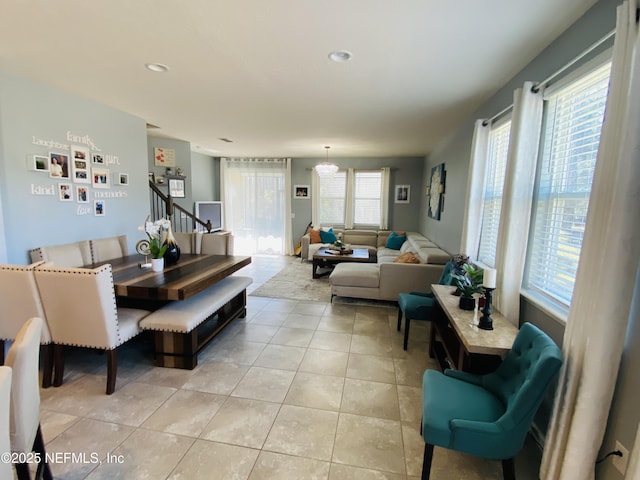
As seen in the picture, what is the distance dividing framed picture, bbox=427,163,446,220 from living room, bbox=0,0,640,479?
180 millimetres

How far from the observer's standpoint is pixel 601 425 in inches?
48.9

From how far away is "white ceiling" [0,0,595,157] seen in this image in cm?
165

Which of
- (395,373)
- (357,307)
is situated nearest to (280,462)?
(395,373)

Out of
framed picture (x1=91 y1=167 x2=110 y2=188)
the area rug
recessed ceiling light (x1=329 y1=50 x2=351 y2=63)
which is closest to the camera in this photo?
recessed ceiling light (x1=329 y1=50 x2=351 y2=63)

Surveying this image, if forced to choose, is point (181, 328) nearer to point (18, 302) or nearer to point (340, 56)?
point (18, 302)

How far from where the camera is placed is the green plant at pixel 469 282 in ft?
7.11

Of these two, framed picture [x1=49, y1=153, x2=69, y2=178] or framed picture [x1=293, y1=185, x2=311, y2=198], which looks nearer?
framed picture [x1=49, y1=153, x2=69, y2=178]

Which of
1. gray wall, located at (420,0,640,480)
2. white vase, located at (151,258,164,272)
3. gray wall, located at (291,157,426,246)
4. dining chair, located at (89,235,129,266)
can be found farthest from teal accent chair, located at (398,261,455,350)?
gray wall, located at (291,157,426,246)

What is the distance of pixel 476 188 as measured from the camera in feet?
9.93

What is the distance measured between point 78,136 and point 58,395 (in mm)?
2553

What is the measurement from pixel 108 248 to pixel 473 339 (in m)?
3.62

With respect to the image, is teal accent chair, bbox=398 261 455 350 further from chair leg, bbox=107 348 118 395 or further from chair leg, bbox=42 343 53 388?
chair leg, bbox=42 343 53 388

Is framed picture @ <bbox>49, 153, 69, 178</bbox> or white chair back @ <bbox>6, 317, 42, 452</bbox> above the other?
framed picture @ <bbox>49, 153, 69, 178</bbox>

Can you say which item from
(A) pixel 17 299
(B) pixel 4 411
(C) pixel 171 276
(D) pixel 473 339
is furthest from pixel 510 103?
(A) pixel 17 299
